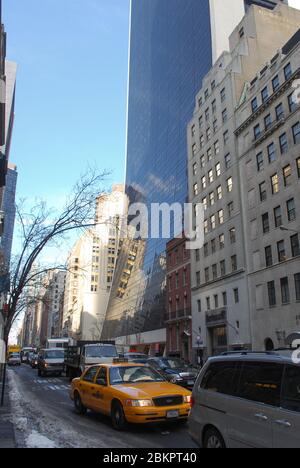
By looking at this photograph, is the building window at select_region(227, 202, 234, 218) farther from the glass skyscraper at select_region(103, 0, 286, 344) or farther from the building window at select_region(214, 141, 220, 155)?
the glass skyscraper at select_region(103, 0, 286, 344)

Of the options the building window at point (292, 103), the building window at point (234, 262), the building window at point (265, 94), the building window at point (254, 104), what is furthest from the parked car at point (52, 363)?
the building window at point (265, 94)

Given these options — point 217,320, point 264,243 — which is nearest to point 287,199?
point 264,243

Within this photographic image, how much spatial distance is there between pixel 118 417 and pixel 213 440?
3642 millimetres

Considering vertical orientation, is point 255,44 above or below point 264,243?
above

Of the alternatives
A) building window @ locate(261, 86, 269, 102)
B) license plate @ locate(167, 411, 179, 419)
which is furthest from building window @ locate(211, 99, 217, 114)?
license plate @ locate(167, 411, 179, 419)

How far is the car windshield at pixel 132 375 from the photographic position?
35.4ft

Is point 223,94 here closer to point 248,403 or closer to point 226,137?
point 226,137

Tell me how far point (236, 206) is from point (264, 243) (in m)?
6.35

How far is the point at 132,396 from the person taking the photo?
372 inches

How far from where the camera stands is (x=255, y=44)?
4959cm

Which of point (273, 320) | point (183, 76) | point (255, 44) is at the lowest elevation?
point (273, 320)

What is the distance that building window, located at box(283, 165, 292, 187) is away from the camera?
34.9 m
